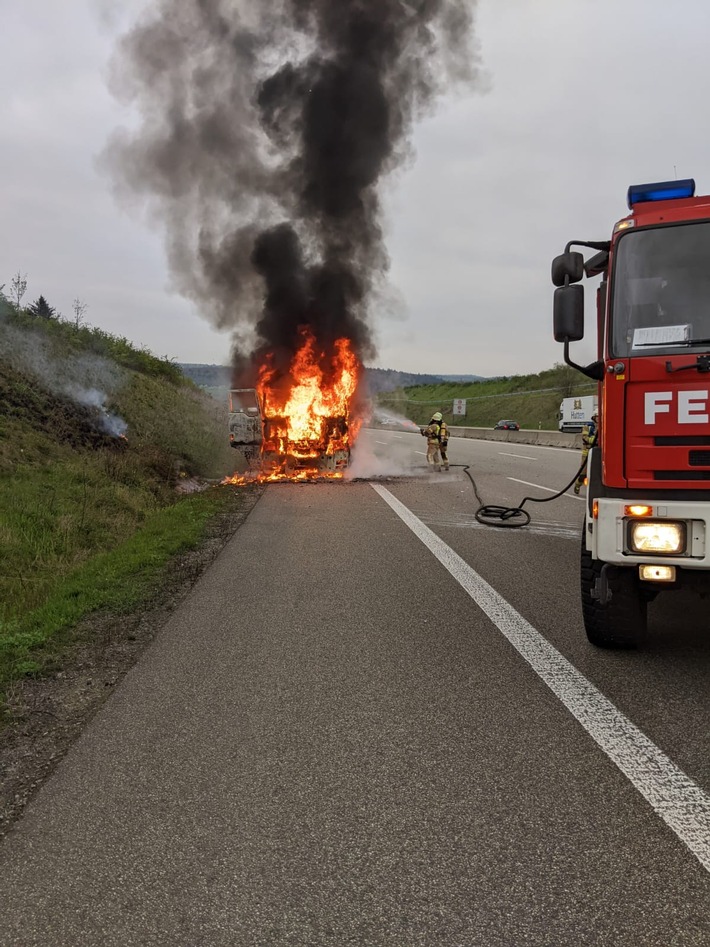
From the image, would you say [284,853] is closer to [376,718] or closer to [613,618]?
[376,718]

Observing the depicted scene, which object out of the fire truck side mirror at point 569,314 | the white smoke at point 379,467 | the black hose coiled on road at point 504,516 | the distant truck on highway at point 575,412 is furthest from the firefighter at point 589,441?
the distant truck on highway at point 575,412

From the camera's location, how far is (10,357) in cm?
1728

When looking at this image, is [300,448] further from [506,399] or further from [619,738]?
[506,399]

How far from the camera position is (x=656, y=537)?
4012 millimetres

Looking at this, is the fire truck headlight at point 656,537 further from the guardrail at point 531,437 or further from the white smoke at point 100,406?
the guardrail at point 531,437

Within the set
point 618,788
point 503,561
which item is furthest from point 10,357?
point 618,788

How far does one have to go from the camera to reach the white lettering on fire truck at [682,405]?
395cm

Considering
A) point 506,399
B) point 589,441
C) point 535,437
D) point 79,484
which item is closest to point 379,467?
point 79,484

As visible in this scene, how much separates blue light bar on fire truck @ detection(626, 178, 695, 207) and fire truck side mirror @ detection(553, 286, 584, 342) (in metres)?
0.90

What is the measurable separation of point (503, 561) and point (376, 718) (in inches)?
171

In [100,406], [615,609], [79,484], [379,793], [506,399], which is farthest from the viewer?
[506,399]

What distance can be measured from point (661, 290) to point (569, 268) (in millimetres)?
632

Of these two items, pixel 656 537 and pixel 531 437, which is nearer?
pixel 656 537

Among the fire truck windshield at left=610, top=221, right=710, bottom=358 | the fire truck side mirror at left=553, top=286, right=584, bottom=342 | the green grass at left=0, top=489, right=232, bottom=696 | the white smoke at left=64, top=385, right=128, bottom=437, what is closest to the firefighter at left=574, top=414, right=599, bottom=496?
the fire truck side mirror at left=553, top=286, right=584, bottom=342
